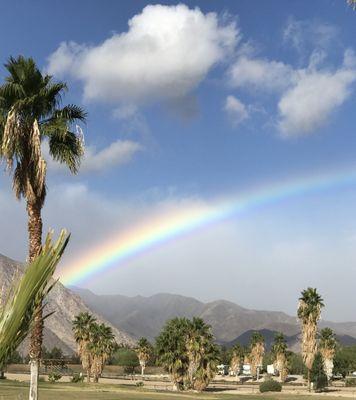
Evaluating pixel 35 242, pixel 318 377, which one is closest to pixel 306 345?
pixel 318 377

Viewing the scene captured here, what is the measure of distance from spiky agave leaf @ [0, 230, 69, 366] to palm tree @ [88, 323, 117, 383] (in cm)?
9837

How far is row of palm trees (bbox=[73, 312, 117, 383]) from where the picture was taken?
98312 mm

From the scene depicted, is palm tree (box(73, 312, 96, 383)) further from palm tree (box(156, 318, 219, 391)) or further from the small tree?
the small tree

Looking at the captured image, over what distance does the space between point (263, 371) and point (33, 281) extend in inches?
7580

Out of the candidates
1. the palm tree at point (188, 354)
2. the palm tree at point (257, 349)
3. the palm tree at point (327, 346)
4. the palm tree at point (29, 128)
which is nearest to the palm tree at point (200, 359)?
the palm tree at point (188, 354)

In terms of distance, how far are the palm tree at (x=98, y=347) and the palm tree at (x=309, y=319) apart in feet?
116

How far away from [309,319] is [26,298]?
8822 centimetres

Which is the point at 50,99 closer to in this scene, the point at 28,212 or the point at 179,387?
the point at 28,212

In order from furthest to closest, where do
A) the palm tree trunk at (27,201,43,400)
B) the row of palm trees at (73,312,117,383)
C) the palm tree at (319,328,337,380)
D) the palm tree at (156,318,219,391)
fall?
the palm tree at (319,328,337,380)
the row of palm trees at (73,312,117,383)
the palm tree at (156,318,219,391)
the palm tree trunk at (27,201,43,400)

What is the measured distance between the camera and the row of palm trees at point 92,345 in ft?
323

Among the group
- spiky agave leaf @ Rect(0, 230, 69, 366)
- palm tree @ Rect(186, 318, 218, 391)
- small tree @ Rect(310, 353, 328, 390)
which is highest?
spiky agave leaf @ Rect(0, 230, 69, 366)

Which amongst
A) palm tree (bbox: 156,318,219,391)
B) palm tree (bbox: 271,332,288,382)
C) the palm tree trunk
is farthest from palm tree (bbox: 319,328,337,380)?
the palm tree trunk

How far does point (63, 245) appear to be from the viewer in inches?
139

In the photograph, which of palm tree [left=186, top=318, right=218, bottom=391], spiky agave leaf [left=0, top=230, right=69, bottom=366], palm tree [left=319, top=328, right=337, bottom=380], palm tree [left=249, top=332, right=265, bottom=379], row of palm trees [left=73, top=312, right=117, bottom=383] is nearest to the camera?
spiky agave leaf [left=0, top=230, right=69, bottom=366]
